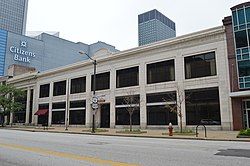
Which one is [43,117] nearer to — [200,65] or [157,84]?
[157,84]

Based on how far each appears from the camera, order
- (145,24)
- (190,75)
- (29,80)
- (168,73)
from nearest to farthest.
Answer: (190,75) < (168,73) < (29,80) < (145,24)

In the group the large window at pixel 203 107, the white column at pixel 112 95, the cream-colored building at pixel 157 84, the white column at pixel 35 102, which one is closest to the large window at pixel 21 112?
the white column at pixel 35 102

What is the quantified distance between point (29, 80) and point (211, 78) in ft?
145

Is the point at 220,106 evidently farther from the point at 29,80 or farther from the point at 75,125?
the point at 29,80

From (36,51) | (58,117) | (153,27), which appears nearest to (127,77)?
(58,117)

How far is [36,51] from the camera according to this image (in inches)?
4451

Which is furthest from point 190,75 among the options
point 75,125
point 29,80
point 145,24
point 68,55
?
point 68,55

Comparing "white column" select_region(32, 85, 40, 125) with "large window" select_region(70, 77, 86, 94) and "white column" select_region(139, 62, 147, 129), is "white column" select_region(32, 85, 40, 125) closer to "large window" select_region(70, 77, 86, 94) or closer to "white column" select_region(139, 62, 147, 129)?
"large window" select_region(70, 77, 86, 94)

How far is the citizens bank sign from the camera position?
10662 cm

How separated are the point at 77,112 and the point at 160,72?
1830 cm

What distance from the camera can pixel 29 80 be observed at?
2346 inches

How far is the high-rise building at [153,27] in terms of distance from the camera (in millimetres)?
99238

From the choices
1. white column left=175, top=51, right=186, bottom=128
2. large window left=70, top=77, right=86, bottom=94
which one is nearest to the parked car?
white column left=175, top=51, right=186, bottom=128

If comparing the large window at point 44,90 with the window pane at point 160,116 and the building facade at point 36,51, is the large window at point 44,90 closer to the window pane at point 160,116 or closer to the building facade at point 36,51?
the window pane at point 160,116
